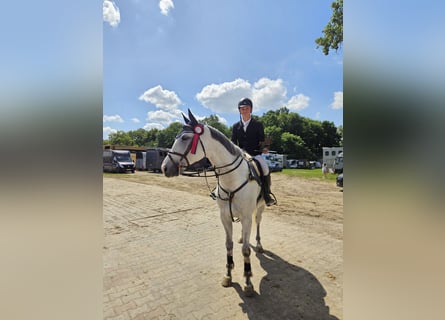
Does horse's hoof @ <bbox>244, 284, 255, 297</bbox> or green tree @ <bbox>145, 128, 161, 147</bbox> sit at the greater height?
green tree @ <bbox>145, 128, 161, 147</bbox>

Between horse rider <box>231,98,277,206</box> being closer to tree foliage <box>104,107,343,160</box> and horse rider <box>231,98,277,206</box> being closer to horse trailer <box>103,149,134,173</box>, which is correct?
horse trailer <box>103,149,134,173</box>

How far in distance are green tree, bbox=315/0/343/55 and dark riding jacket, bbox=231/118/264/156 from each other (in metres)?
14.6

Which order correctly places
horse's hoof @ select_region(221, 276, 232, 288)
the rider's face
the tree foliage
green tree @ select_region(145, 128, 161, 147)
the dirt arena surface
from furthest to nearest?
green tree @ select_region(145, 128, 161, 147) < the tree foliage < the rider's face < horse's hoof @ select_region(221, 276, 232, 288) < the dirt arena surface

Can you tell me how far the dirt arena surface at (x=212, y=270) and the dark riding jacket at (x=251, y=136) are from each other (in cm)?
218

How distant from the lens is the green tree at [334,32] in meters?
14.3

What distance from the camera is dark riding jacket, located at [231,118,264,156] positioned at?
4074mm

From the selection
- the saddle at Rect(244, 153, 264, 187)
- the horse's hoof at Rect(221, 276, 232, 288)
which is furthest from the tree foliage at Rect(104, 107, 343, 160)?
the horse's hoof at Rect(221, 276, 232, 288)

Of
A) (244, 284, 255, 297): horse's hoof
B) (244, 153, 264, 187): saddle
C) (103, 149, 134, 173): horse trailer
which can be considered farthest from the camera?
(103, 149, 134, 173): horse trailer

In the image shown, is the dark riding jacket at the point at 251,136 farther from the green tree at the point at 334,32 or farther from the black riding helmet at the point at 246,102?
the green tree at the point at 334,32

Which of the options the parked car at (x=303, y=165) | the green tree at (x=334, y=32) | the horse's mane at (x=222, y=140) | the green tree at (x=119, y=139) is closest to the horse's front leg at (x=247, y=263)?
the horse's mane at (x=222, y=140)

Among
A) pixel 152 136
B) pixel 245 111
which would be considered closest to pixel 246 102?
pixel 245 111

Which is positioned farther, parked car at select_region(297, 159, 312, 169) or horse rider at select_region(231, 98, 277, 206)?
parked car at select_region(297, 159, 312, 169)

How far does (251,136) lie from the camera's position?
416 cm
